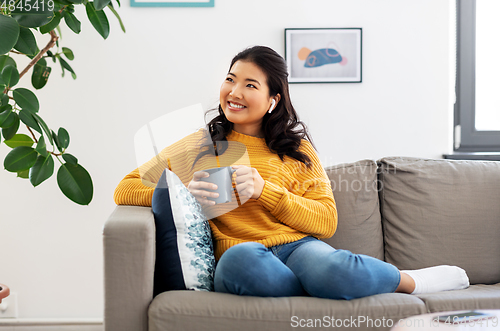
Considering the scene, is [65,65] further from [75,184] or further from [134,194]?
[134,194]

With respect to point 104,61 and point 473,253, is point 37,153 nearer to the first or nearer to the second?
point 104,61

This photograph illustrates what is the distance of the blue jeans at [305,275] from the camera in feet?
3.39

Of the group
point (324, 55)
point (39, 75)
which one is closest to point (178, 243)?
point (39, 75)

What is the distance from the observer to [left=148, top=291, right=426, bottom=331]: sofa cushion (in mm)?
986

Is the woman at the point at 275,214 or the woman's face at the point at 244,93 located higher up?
the woman's face at the point at 244,93

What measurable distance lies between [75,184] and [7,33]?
18.6 inches

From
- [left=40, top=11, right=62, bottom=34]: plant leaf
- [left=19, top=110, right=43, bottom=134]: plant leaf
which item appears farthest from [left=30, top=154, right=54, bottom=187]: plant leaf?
[left=40, top=11, right=62, bottom=34]: plant leaf

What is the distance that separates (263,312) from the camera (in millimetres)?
995

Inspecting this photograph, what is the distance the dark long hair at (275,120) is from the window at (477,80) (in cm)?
96

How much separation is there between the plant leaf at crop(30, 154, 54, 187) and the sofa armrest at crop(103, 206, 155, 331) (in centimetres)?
40

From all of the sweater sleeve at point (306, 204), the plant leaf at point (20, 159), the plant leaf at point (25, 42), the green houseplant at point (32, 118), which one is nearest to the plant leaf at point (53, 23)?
the green houseplant at point (32, 118)

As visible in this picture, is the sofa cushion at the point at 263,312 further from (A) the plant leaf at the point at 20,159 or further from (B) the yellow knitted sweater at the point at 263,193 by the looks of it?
(A) the plant leaf at the point at 20,159

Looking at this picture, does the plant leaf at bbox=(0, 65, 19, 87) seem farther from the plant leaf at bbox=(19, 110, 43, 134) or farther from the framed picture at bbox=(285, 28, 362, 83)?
the framed picture at bbox=(285, 28, 362, 83)

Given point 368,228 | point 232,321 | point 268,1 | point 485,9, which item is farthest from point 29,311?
point 485,9
